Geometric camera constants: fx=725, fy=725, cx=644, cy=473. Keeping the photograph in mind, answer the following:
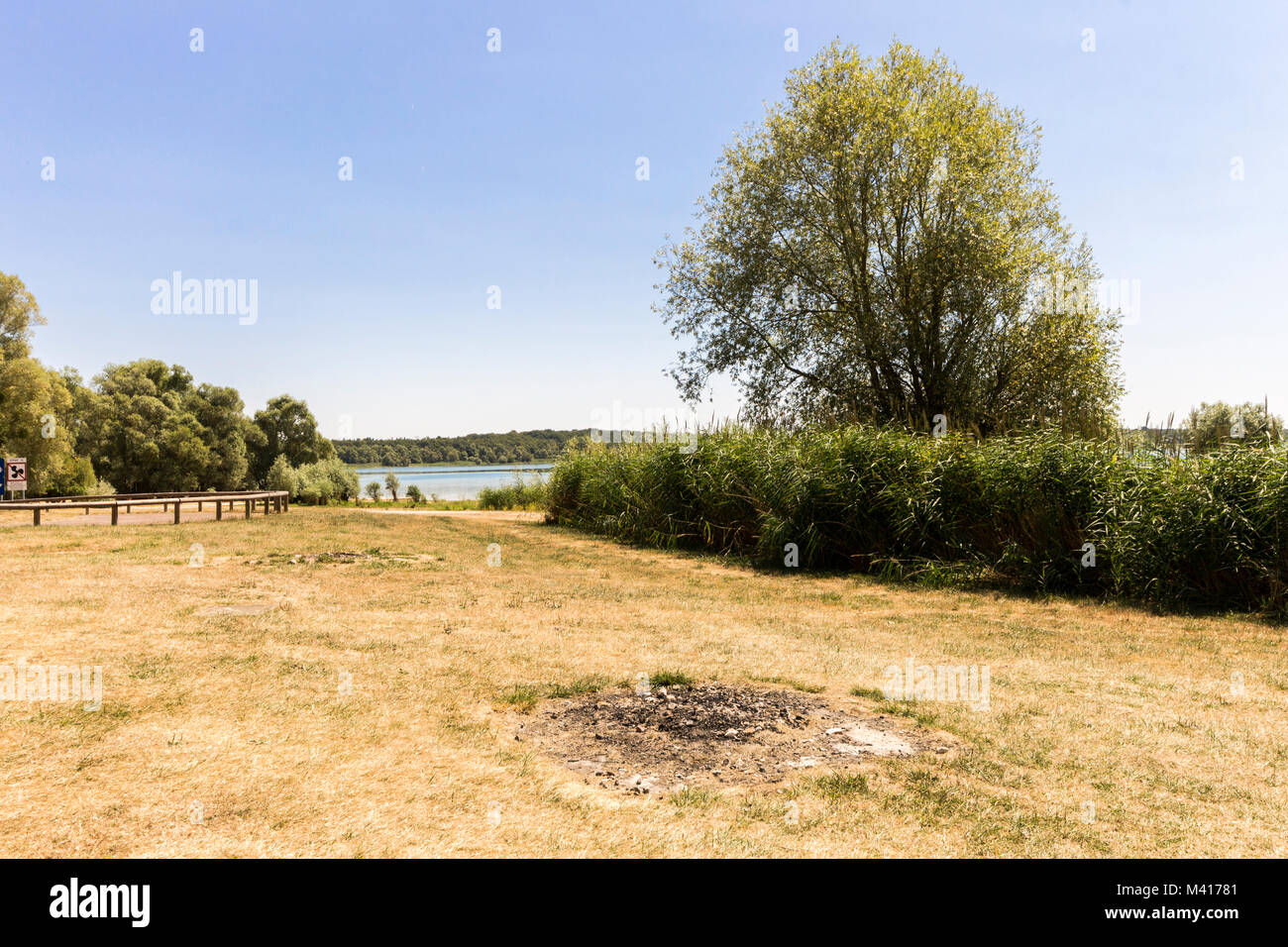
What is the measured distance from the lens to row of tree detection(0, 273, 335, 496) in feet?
92.8

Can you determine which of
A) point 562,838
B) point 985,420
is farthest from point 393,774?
point 985,420

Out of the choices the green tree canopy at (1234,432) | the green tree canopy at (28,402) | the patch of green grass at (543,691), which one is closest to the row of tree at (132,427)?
the green tree canopy at (28,402)

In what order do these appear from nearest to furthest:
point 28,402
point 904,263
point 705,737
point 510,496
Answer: point 705,737, point 904,263, point 28,402, point 510,496

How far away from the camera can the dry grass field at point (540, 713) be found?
3.00 m

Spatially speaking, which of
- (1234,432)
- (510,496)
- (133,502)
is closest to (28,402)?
(133,502)

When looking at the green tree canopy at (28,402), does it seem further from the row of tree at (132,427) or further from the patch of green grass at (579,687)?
the patch of green grass at (579,687)

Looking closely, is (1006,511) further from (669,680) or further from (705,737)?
(705,737)

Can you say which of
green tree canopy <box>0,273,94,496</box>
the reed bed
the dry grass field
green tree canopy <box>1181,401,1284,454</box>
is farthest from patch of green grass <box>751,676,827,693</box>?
green tree canopy <box>0,273,94,496</box>

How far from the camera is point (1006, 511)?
10.2 metres

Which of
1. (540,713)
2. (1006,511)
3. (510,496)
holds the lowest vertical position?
(540,713)

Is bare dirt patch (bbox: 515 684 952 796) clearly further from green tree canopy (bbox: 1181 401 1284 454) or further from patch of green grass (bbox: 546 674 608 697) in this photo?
green tree canopy (bbox: 1181 401 1284 454)

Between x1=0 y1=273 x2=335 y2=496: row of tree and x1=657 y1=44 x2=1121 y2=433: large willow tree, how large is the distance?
27384 millimetres

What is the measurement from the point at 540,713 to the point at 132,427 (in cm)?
4510
